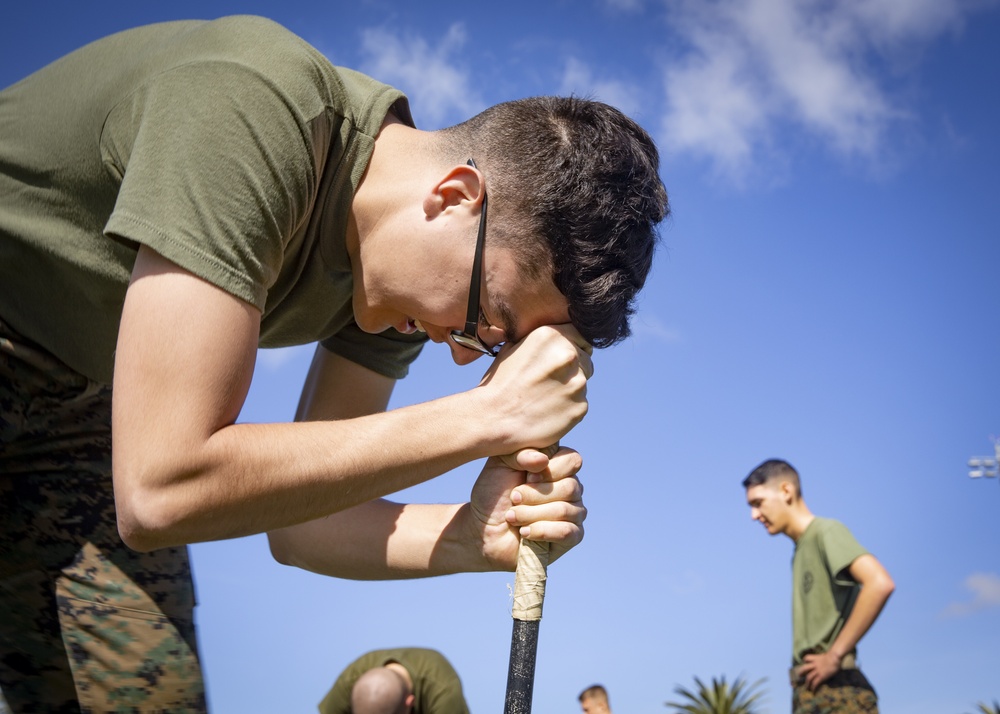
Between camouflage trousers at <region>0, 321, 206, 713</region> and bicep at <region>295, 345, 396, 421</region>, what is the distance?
0.69 m

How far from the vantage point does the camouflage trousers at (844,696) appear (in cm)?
663

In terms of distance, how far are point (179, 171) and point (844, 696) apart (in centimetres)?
606

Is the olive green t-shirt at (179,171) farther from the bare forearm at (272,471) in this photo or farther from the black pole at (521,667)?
the black pole at (521,667)

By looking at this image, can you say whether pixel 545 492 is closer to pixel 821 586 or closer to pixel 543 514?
pixel 543 514

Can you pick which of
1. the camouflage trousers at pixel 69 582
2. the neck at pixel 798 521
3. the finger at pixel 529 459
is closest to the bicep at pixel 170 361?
the camouflage trousers at pixel 69 582

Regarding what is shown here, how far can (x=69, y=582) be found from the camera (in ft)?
8.79

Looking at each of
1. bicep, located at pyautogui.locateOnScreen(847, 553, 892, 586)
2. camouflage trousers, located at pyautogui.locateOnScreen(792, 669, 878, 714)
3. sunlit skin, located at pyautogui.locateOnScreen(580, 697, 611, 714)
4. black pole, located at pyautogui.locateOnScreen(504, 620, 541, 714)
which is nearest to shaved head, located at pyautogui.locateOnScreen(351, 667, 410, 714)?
camouflage trousers, located at pyautogui.locateOnScreen(792, 669, 878, 714)

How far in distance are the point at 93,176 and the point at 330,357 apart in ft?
3.69

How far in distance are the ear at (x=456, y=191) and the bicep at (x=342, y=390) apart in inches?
36.2

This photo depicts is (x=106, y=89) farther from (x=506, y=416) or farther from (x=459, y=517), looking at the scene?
(x=459, y=517)

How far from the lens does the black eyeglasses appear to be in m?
2.52

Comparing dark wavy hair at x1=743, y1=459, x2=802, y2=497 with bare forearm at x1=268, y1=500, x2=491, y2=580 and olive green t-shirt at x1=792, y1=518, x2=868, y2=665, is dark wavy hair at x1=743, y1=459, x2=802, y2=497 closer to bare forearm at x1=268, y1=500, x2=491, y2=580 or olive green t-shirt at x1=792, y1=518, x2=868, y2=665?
olive green t-shirt at x1=792, y1=518, x2=868, y2=665

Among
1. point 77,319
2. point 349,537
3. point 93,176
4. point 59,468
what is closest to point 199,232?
point 93,176

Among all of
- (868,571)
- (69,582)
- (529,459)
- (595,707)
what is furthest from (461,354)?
(595,707)
